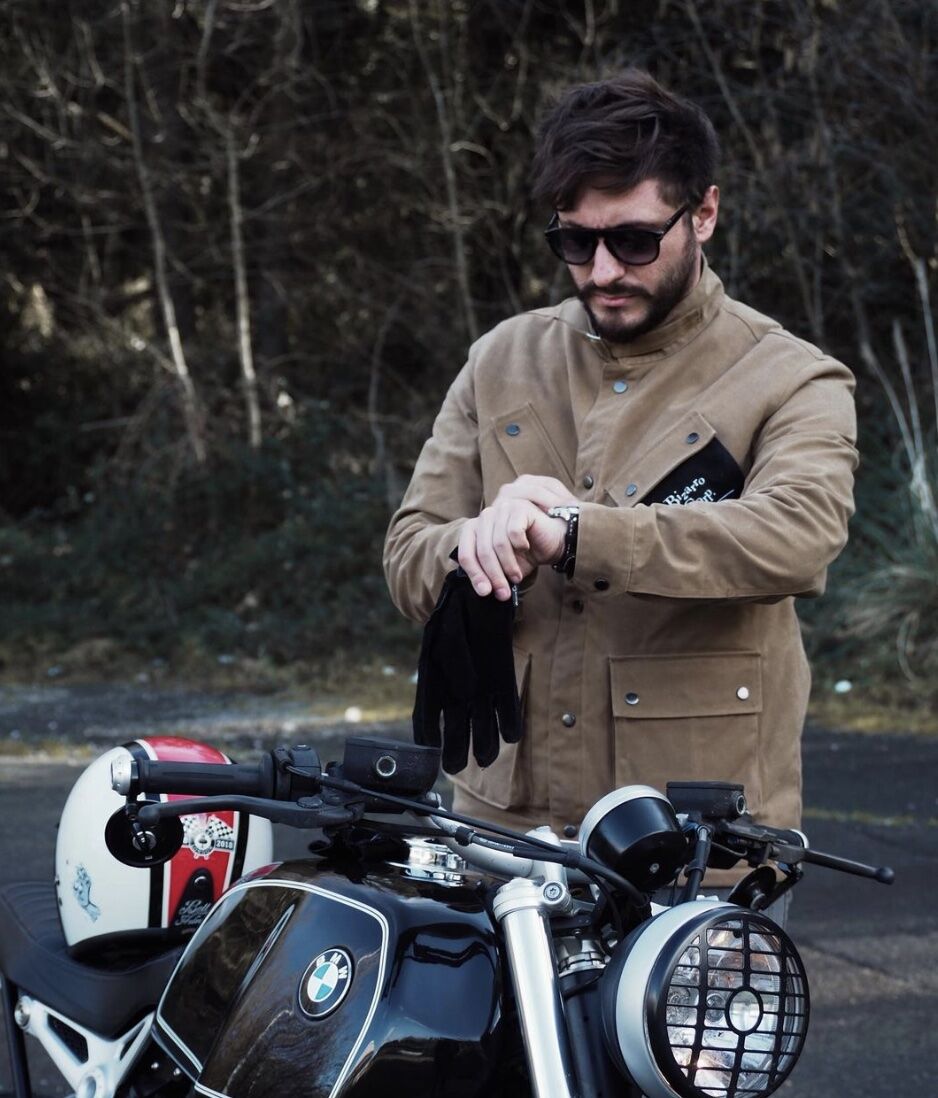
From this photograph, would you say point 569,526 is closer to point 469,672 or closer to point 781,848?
point 469,672

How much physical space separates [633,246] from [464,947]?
1129mm

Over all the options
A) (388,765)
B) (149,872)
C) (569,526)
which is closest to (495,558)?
(569,526)

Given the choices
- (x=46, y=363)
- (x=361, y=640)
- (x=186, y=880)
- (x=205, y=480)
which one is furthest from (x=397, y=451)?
(x=186, y=880)

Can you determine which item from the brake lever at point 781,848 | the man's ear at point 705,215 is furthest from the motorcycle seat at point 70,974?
the man's ear at point 705,215

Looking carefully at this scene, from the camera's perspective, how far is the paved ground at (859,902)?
14.2 feet

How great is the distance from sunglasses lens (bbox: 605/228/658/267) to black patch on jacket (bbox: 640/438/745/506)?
296 millimetres

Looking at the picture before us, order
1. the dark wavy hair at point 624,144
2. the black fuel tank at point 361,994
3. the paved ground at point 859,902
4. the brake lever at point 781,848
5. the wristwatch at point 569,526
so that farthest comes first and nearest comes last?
the paved ground at point 859,902
the dark wavy hair at point 624,144
the wristwatch at point 569,526
the brake lever at point 781,848
the black fuel tank at point 361,994

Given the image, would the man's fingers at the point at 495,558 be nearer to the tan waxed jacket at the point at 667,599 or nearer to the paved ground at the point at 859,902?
the tan waxed jacket at the point at 667,599

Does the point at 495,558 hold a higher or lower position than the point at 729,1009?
higher

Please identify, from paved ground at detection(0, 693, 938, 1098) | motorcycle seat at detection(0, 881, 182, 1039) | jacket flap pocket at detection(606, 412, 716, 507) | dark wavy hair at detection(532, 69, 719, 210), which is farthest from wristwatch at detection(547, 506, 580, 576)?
paved ground at detection(0, 693, 938, 1098)

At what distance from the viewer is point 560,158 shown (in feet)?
7.63

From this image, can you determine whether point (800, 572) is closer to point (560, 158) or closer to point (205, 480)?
point (560, 158)

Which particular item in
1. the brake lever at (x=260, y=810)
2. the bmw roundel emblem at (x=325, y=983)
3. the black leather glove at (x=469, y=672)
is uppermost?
the black leather glove at (x=469, y=672)

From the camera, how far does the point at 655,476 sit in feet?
7.90
